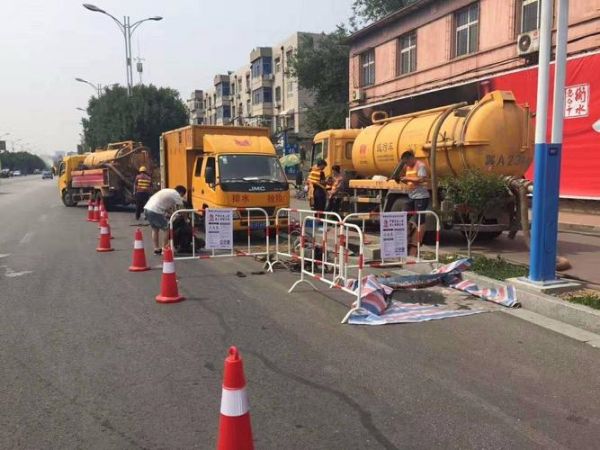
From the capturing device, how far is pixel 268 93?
213ft

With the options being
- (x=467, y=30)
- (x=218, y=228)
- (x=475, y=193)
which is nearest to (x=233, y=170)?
(x=218, y=228)

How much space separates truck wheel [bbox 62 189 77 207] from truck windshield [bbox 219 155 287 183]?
1604cm

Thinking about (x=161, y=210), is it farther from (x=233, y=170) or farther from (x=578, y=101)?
(x=578, y=101)

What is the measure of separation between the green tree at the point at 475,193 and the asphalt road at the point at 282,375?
9.66 feet

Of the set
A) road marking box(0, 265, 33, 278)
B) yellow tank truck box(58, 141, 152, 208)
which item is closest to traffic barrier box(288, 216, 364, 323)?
road marking box(0, 265, 33, 278)

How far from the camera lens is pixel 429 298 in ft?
24.3

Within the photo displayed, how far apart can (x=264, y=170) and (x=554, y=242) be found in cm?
777

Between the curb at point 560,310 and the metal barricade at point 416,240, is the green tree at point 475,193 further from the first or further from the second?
the curb at point 560,310

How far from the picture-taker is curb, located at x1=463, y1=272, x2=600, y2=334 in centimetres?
588

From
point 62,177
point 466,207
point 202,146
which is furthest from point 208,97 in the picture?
point 466,207

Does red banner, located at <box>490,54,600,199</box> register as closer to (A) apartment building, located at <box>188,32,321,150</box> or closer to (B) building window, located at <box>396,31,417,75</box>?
(B) building window, located at <box>396,31,417,75</box>

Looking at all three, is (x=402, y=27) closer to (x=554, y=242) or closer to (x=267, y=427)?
(x=554, y=242)

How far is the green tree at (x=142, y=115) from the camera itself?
4575 centimetres

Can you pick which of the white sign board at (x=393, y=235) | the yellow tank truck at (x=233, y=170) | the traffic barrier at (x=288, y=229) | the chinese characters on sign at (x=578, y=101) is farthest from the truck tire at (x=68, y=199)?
the white sign board at (x=393, y=235)
